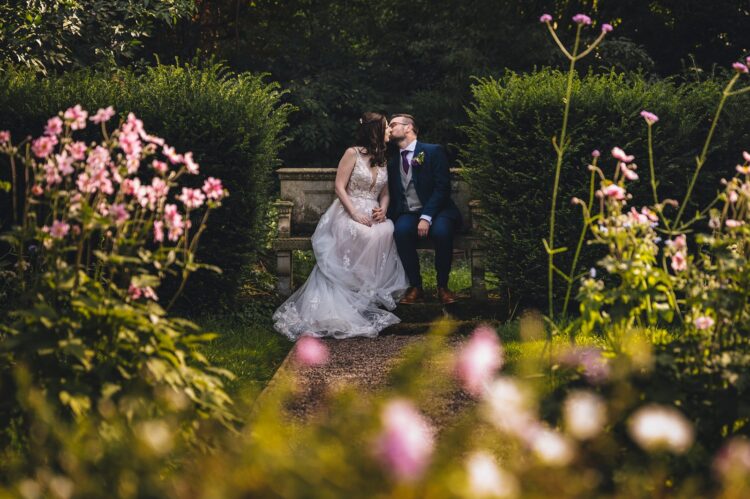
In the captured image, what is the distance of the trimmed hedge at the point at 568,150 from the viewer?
657 cm

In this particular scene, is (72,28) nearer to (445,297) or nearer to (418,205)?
(418,205)

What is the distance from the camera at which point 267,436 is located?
1.98m

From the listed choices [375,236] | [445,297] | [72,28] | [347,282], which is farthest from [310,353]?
[72,28]

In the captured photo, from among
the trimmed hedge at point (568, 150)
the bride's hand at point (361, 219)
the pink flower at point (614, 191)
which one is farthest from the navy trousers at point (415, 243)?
the pink flower at point (614, 191)

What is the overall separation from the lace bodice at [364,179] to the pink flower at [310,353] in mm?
1777

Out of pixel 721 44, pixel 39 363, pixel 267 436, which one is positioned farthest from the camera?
pixel 721 44

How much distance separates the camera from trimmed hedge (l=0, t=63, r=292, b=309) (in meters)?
6.48

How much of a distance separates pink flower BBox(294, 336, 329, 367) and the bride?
1.39 ft

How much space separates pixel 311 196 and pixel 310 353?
250cm

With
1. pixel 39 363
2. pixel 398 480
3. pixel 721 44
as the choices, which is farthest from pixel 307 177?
pixel 721 44

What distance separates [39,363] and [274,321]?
379 cm

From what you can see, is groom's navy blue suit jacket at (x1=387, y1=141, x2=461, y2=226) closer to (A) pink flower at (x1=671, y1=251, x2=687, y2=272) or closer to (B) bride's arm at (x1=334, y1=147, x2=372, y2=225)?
(B) bride's arm at (x1=334, y1=147, x2=372, y2=225)

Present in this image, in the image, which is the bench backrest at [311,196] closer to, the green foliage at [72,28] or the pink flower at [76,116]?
the green foliage at [72,28]

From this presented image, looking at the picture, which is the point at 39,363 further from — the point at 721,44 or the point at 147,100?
the point at 721,44
